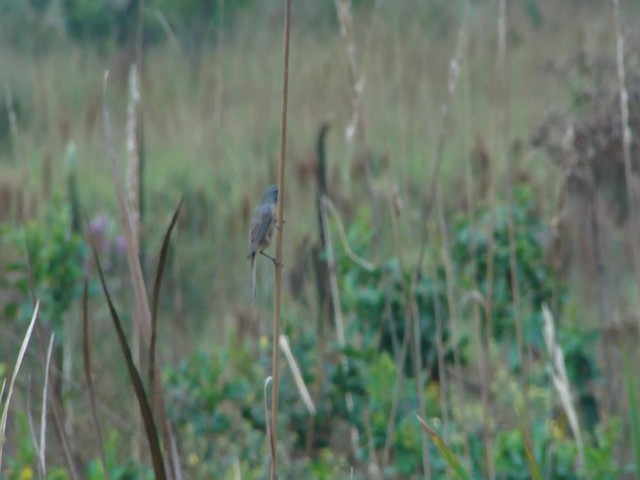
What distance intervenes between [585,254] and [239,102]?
159 inches

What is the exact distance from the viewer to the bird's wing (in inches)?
63.1

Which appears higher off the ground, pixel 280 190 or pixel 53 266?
pixel 280 190

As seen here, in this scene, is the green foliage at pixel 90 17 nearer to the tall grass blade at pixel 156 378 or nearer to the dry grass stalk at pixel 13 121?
the dry grass stalk at pixel 13 121

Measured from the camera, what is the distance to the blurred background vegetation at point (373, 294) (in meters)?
2.08

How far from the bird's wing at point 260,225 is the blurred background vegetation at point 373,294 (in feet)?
0.66

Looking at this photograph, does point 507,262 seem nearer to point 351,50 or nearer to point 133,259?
point 351,50

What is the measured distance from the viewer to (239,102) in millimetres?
7453

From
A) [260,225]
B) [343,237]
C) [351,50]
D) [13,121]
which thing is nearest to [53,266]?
[343,237]

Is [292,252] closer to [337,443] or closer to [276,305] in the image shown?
[337,443]

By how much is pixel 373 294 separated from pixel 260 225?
1.19 m

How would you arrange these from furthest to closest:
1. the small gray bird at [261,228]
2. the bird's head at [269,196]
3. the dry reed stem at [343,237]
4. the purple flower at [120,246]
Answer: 1. the purple flower at [120,246]
2. the dry reed stem at [343,237]
3. the bird's head at [269,196]
4. the small gray bird at [261,228]

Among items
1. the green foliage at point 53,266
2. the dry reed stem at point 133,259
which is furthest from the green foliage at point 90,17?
the dry reed stem at point 133,259

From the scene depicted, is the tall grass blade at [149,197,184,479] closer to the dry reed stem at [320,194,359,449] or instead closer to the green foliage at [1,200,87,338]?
the dry reed stem at [320,194,359,449]

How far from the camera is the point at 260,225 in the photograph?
164 cm
